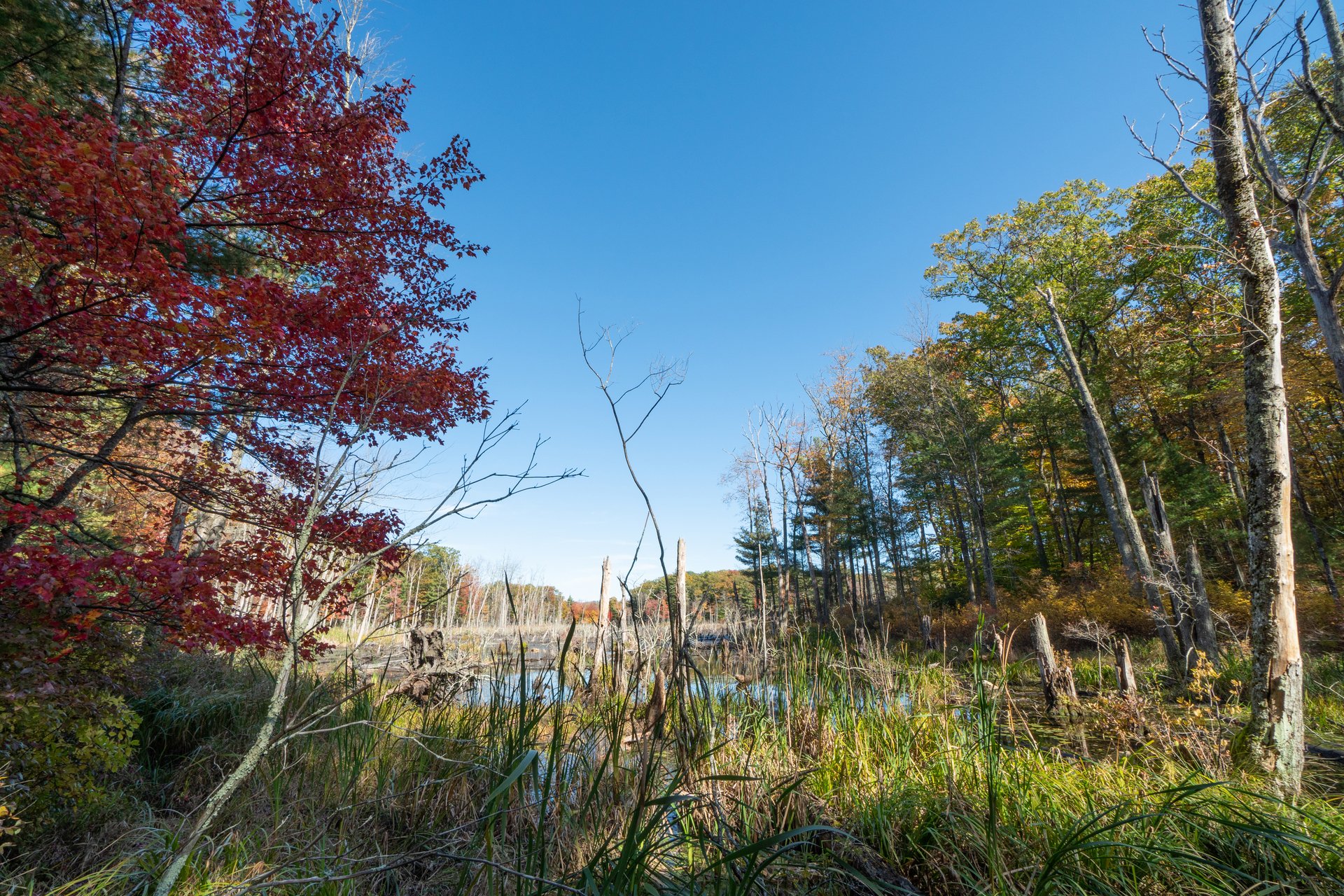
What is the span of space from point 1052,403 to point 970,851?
62.7 ft

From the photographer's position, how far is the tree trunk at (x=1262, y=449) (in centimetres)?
344

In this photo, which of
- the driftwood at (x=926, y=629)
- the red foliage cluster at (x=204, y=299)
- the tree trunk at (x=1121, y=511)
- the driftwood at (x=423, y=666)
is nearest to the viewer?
the red foliage cluster at (x=204, y=299)

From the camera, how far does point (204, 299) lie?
3197 mm

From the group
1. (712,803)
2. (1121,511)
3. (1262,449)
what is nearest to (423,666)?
(712,803)

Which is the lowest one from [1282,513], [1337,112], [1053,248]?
[1282,513]

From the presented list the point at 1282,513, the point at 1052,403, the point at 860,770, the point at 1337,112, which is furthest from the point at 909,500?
the point at 860,770

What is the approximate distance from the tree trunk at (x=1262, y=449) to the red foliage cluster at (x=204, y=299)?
5769 millimetres

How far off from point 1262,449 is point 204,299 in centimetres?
714

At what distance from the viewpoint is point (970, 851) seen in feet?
8.17

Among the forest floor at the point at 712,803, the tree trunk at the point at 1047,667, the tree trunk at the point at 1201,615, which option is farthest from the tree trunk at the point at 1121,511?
the forest floor at the point at 712,803

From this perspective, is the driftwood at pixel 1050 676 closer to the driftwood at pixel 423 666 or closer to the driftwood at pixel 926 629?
the driftwood at pixel 926 629

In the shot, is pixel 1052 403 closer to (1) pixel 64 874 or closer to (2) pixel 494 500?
(2) pixel 494 500

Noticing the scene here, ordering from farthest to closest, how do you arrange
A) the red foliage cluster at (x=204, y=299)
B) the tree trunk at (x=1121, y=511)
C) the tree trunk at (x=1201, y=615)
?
the tree trunk at (x=1121, y=511)
the tree trunk at (x=1201, y=615)
the red foliage cluster at (x=204, y=299)

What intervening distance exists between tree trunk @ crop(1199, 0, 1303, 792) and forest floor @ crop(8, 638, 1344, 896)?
13.9 inches
